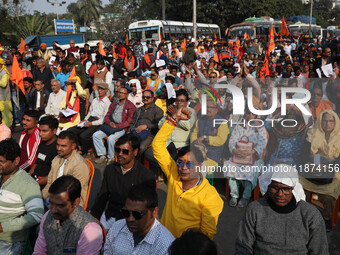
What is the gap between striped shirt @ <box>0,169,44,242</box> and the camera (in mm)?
2855

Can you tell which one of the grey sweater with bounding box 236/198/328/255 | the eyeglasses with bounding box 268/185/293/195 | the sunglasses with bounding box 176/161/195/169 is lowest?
the grey sweater with bounding box 236/198/328/255

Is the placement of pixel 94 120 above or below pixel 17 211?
above

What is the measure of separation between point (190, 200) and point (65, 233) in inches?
41.9

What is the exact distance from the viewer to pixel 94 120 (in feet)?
21.9

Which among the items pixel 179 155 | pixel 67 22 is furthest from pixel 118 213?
pixel 67 22

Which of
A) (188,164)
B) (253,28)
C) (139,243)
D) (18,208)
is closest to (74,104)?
(18,208)

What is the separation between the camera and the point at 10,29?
27672 mm

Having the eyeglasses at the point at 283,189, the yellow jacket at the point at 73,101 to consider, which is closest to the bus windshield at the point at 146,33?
the yellow jacket at the point at 73,101

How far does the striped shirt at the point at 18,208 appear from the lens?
286cm

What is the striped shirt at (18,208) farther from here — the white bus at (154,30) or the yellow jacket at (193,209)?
the white bus at (154,30)

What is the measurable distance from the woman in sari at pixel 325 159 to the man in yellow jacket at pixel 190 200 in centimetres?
182

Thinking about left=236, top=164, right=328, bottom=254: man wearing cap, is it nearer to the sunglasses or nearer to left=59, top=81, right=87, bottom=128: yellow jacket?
the sunglasses

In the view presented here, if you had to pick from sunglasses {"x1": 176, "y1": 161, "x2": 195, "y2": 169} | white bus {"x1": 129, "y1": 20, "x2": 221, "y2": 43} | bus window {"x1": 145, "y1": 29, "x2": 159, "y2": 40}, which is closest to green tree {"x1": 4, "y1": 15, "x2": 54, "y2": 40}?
white bus {"x1": 129, "y1": 20, "x2": 221, "y2": 43}

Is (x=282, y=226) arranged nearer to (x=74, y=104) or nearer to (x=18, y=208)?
(x=18, y=208)
